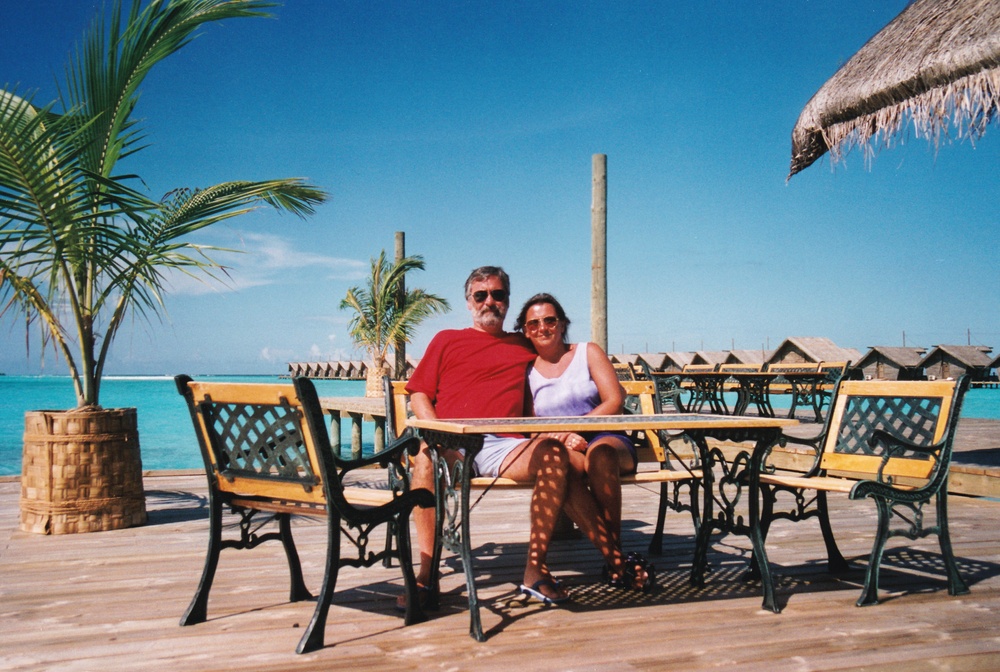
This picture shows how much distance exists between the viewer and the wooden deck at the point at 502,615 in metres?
2.26

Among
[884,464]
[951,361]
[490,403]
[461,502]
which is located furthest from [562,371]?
[951,361]

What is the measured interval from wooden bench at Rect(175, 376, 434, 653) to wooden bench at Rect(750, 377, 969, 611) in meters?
1.36

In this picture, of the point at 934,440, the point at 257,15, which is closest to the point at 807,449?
the point at 934,440

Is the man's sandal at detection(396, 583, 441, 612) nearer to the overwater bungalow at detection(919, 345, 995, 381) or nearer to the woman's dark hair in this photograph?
the woman's dark hair

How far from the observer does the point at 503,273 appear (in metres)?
3.52

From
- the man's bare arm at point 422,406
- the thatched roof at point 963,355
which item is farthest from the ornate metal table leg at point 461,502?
the thatched roof at point 963,355

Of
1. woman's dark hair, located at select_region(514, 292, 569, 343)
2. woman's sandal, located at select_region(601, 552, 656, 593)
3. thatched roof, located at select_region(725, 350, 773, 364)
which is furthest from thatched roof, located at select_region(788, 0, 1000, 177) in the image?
thatched roof, located at select_region(725, 350, 773, 364)

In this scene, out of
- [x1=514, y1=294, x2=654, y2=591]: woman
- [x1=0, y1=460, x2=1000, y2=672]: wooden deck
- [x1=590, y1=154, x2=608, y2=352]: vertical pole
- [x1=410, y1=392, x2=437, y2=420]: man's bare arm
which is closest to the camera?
[x1=0, y1=460, x2=1000, y2=672]: wooden deck

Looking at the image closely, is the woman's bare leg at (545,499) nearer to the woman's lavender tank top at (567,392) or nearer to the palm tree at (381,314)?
the woman's lavender tank top at (567,392)

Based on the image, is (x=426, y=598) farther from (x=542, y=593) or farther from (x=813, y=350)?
(x=813, y=350)

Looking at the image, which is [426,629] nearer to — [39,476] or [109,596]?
[109,596]

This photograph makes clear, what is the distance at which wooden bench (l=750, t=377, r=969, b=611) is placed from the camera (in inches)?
113

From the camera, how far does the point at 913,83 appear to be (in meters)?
5.17

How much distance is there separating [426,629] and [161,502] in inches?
138
